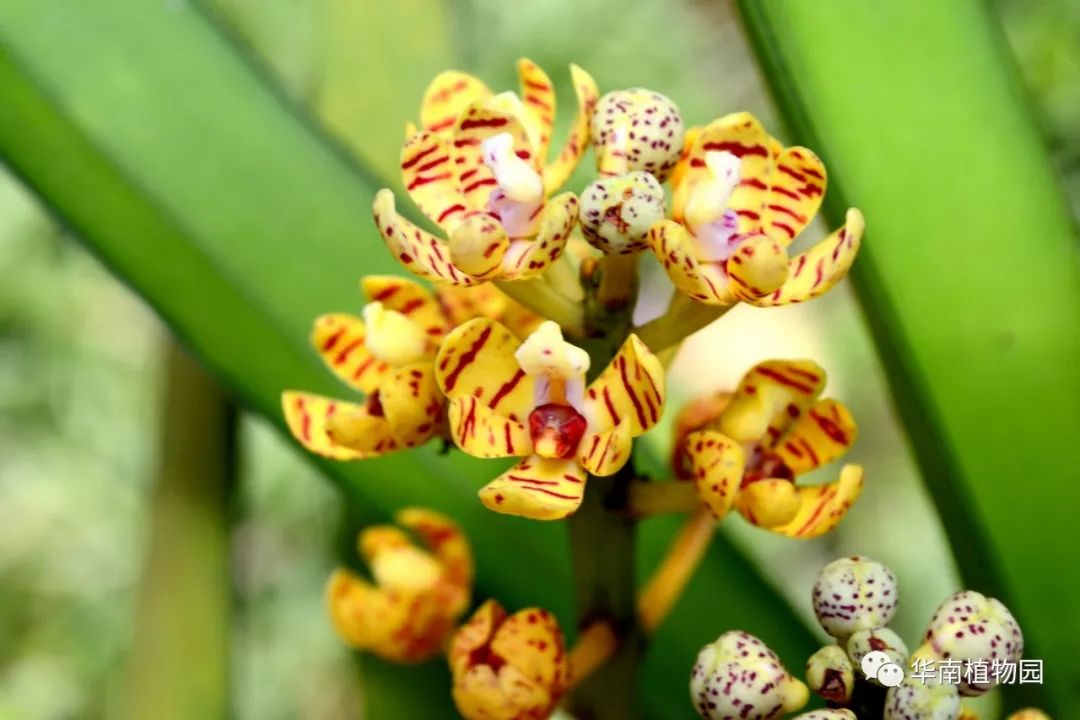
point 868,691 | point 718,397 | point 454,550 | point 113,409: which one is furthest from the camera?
point 113,409


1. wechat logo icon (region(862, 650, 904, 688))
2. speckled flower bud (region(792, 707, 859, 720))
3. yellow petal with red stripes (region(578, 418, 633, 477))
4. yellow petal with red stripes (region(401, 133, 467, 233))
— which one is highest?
yellow petal with red stripes (region(401, 133, 467, 233))

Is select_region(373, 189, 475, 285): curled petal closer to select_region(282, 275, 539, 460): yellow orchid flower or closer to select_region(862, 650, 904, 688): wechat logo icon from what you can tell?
select_region(282, 275, 539, 460): yellow orchid flower

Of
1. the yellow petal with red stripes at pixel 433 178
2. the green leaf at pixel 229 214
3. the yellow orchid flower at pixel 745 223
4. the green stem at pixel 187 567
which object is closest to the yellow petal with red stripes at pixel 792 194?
the yellow orchid flower at pixel 745 223

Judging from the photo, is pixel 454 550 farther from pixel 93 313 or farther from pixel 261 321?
pixel 93 313

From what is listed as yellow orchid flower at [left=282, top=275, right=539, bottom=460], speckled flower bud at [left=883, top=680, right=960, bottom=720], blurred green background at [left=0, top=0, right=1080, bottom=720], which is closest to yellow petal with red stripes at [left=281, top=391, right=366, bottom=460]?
yellow orchid flower at [left=282, top=275, right=539, bottom=460]

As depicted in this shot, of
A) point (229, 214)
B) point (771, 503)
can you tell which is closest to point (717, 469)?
point (771, 503)

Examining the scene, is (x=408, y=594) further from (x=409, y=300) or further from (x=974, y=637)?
(x=974, y=637)

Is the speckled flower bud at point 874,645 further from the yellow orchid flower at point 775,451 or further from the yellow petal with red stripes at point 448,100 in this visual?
the yellow petal with red stripes at point 448,100

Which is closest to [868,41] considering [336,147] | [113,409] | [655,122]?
[655,122]
